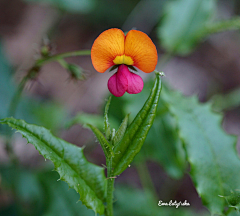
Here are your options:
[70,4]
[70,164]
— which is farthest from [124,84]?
[70,4]

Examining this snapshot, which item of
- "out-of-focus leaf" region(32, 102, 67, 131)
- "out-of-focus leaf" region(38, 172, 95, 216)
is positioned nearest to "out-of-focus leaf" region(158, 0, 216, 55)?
"out-of-focus leaf" region(32, 102, 67, 131)

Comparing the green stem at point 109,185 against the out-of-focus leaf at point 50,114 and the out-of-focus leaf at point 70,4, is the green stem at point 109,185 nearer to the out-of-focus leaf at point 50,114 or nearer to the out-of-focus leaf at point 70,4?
the out-of-focus leaf at point 50,114

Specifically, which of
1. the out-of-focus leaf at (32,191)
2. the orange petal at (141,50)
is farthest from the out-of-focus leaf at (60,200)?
the orange petal at (141,50)

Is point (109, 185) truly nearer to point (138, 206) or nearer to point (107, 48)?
point (107, 48)

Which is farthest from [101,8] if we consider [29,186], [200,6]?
[29,186]

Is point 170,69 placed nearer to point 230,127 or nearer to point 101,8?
point 230,127

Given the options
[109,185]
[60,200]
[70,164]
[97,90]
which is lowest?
[109,185]

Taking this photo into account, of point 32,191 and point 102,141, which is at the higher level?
→ point 32,191
